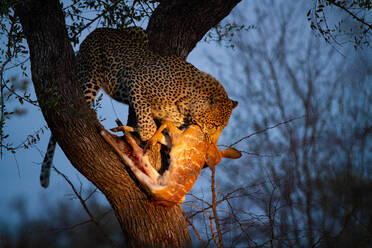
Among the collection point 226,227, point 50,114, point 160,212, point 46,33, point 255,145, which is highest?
point 255,145

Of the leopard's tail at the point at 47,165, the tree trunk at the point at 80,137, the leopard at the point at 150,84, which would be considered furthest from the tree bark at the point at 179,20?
the leopard's tail at the point at 47,165

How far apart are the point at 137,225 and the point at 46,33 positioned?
7.03ft

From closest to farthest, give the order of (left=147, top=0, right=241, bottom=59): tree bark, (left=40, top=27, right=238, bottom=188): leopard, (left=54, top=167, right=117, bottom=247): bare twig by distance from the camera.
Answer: (left=54, top=167, right=117, bottom=247): bare twig → (left=40, top=27, right=238, bottom=188): leopard → (left=147, top=0, right=241, bottom=59): tree bark

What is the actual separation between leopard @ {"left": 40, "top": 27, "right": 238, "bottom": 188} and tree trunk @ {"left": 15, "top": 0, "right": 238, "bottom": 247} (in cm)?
65

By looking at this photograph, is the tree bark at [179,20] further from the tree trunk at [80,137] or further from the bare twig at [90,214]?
the bare twig at [90,214]

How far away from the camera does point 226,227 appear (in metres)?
3.14

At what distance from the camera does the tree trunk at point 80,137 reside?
3.46 metres

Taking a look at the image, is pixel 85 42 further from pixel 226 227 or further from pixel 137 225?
pixel 226 227

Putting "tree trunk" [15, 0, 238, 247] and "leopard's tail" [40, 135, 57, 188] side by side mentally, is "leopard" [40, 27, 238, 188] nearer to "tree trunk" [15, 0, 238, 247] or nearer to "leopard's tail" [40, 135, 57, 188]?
"leopard's tail" [40, 135, 57, 188]

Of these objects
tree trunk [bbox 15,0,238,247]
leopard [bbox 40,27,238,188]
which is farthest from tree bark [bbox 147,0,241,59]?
tree trunk [bbox 15,0,238,247]

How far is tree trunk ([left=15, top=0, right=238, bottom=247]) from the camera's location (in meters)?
3.46

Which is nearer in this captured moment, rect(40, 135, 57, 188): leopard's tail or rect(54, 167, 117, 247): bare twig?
rect(54, 167, 117, 247): bare twig

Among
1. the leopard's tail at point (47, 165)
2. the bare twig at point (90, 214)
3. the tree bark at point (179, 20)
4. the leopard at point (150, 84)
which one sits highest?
the tree bark at point (179, 20)

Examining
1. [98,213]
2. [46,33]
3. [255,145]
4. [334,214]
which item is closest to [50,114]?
[46,33]
